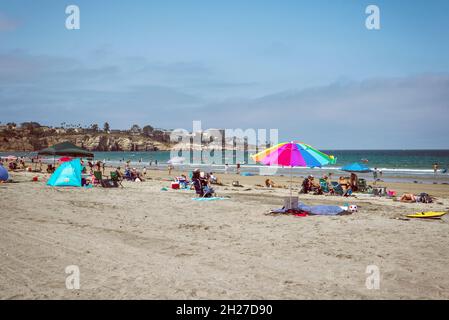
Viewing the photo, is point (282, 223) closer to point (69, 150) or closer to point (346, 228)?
point (346, 228)

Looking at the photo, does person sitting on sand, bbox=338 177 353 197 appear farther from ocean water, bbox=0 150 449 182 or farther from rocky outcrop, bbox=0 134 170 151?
rocky outcrop, bbox=0 134 170 151

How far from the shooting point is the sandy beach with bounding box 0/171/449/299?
4796mm

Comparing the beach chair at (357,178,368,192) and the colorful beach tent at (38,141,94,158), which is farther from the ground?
the colorful beach tent at (38,141,94,158)

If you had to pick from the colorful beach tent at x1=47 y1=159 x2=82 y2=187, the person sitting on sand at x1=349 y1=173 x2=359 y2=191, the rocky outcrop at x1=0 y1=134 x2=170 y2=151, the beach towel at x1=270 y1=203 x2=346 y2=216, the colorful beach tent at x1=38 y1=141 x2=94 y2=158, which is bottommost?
the beach towel at x1=270 y1=203 x2=346 y2=216

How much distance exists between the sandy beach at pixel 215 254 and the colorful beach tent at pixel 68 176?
6.50m

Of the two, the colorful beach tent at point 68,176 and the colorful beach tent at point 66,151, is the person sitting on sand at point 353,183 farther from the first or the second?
the colorful beach tent at point 66,151

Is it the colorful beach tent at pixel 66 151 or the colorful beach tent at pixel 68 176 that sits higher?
the colorful beach tent at pixel 66 151

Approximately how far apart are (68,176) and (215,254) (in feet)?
42.4

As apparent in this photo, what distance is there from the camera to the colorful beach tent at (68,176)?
680 inches

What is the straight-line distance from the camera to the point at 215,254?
641cm

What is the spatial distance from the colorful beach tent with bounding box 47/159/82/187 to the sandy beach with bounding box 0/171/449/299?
21.3 feet

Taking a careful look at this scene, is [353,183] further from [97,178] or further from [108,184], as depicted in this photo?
[97,178]

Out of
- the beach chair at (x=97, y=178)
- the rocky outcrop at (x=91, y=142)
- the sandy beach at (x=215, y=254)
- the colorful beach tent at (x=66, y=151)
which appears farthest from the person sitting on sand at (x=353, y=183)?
the rocky outcrop at (x=91, y=142)

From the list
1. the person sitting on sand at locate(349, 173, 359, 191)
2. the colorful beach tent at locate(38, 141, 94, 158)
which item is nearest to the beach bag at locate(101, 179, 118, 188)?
the colorful beach tent at locate(38, 141, 94, 158)
